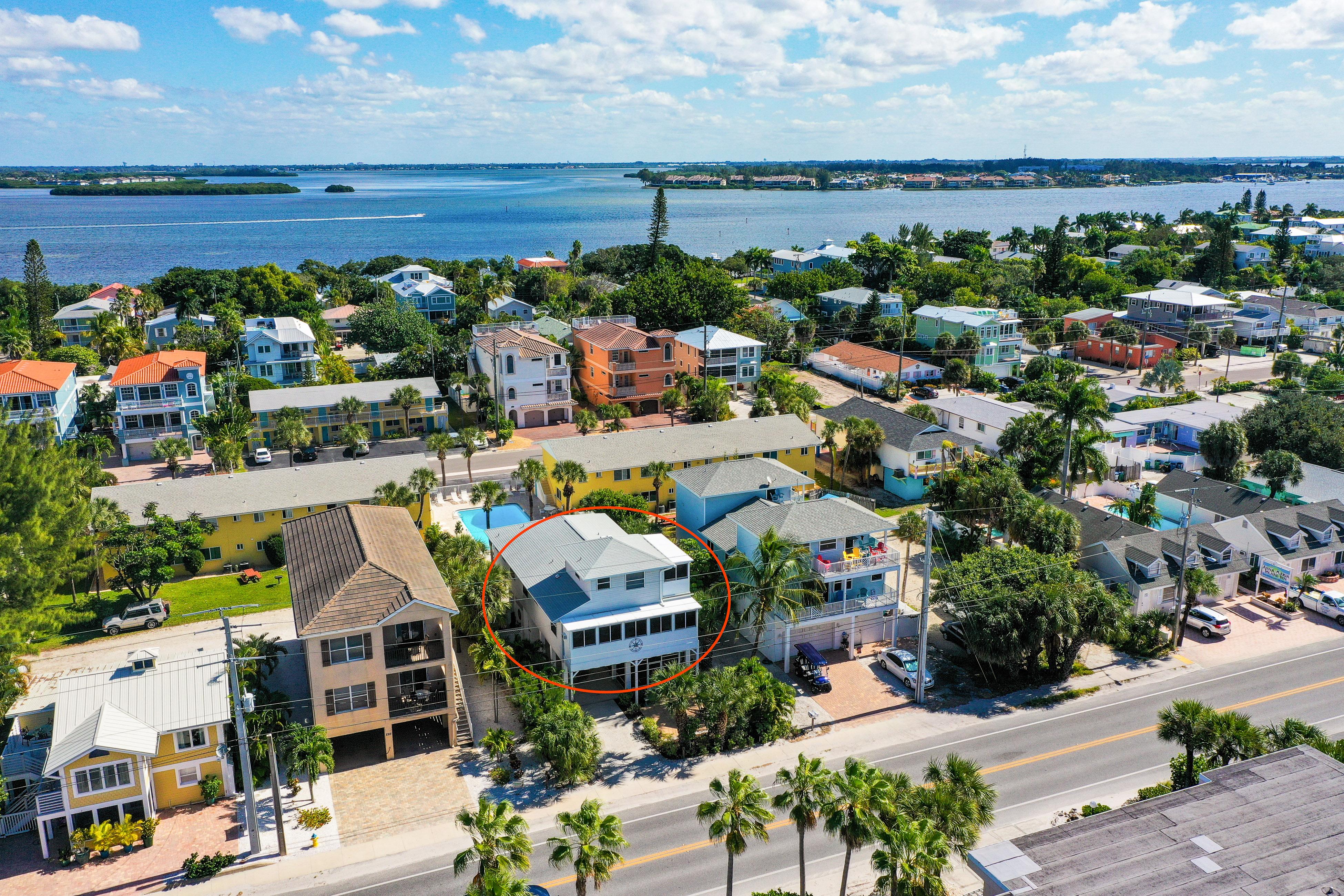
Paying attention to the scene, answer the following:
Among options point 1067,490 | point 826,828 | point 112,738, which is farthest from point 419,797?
point 1067,490

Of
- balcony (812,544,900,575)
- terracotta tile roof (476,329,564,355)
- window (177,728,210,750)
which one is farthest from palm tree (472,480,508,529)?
terracotta tile roof (476,329,564,355)

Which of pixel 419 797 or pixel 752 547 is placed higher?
pixel 752 547

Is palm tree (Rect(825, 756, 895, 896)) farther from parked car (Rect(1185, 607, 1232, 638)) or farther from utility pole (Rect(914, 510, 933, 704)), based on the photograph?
parked car (Rect(1185, 607, 1232, 638))

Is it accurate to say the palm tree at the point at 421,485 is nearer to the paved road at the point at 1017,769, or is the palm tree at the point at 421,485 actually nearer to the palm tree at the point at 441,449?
the palm tree at the point at 441,449

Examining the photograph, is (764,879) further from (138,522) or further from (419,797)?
(138,522)

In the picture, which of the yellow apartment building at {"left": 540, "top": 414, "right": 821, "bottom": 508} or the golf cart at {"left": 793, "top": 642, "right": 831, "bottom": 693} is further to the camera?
the yellow apartment building at {"left": 540, "top": 414, "right": 821, "bottom": 508}

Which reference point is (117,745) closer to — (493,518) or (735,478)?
(493,518)

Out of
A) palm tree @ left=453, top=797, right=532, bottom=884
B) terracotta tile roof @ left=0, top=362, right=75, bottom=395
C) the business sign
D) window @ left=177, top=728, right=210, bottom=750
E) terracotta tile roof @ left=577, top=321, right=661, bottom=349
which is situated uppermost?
terracotta tile roof @ left=577, top=321, right=661, bottom=349
